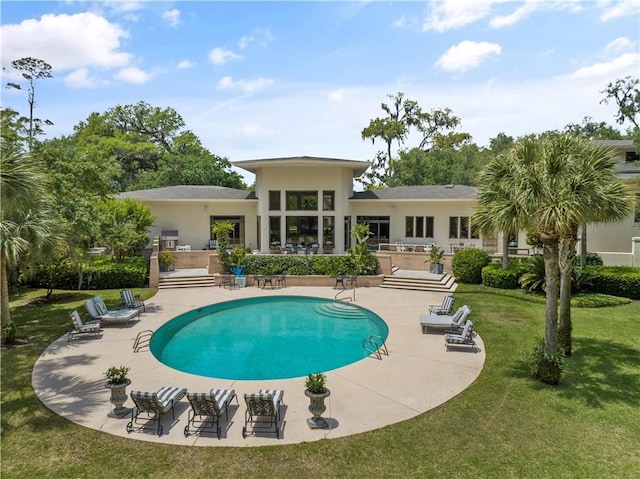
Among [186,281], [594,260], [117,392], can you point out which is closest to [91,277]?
[186,281]

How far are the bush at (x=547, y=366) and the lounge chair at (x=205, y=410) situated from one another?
25.0 feet

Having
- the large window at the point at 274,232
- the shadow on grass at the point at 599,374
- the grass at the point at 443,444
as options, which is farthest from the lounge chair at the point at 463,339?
the large window at the point at 274,232

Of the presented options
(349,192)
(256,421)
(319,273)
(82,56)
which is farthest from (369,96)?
(256,421)

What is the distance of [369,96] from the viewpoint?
53.0 meters

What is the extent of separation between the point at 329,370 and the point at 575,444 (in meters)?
6.02

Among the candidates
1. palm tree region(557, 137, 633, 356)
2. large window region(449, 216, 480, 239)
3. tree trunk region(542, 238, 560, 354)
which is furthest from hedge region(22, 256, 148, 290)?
large window region(449, 216, 480, 239)

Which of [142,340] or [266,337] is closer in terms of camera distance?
[142,340]

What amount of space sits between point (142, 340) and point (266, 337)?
432 cm

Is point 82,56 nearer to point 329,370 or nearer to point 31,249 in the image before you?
point 31,249

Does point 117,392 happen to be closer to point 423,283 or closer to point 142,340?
point 142,340

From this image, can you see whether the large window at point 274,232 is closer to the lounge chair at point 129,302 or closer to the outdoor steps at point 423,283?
the outdoor steps at point 423,283

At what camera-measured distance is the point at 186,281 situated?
23188 millimetres

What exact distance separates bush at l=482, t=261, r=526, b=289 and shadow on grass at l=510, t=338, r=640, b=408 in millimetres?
8106

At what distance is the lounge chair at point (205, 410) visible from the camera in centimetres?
777
